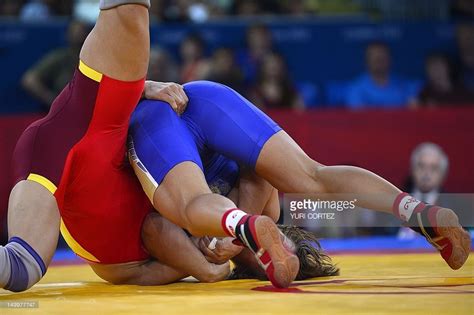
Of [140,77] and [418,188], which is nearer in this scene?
[140,77]

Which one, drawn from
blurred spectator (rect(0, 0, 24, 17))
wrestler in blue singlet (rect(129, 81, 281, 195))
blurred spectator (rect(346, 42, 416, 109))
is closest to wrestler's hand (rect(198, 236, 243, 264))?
wrestler in blue singlet (rect(129, 81, 281, 195))

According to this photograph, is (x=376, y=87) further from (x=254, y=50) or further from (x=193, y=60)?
(x=193, y=60)

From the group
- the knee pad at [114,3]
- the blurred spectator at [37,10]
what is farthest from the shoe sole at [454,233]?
the blurred spectator at [37,10]

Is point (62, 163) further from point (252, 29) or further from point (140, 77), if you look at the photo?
point (252, 29)

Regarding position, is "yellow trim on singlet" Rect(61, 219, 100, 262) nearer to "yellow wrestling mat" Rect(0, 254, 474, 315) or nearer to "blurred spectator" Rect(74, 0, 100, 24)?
"yellow wrestling mat" Rect(0, 254, 474, 315)

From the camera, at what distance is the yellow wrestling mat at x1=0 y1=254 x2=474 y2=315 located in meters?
2.57

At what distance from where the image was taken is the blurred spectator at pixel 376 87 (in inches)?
293

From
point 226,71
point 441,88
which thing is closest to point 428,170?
point 441,88

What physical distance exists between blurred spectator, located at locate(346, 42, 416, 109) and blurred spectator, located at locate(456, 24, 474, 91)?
20.2 inches

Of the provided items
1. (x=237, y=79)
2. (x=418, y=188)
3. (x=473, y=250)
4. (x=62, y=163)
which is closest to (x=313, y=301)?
(x=62, y=163)

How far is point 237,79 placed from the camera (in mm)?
7102

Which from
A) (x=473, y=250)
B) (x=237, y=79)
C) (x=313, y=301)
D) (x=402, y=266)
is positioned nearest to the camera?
(x=313, y=301)

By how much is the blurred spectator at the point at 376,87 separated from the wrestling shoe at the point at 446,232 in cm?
423

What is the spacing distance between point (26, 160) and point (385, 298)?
4.53 ft
